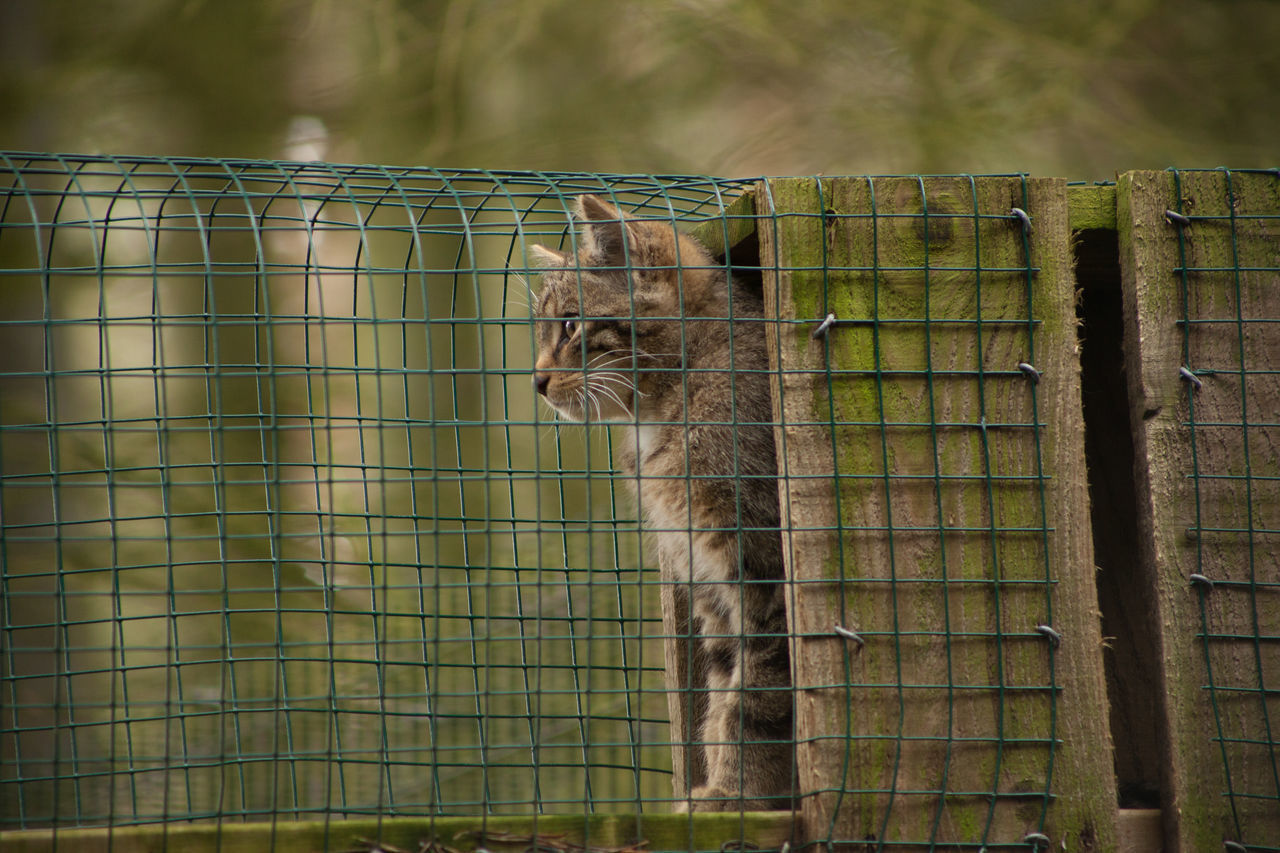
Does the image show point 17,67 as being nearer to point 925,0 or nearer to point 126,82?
A: point 126,82

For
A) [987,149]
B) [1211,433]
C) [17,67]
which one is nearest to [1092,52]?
[987,149]

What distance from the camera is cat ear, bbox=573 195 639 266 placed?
11.4 feet

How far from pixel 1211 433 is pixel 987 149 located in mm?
4353

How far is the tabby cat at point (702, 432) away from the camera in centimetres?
320

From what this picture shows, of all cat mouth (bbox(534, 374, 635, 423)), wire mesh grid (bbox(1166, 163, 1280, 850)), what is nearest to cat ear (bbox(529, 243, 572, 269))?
cat mouth (bbox(534, 374, 635, 423))

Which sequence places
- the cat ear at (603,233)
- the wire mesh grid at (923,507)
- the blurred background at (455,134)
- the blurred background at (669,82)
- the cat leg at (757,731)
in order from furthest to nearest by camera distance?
the blurred background at (669,82) < the blurred background at (455,134) < the cat ear at (603,233) < the cat leg at (757,731) < the wire mesh grid at (923,507)

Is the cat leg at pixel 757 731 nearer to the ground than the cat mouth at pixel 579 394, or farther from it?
nearer to the ground

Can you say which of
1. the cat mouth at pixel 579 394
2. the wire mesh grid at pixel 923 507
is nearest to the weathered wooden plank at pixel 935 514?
the wire mesh grid at pixel 923 507

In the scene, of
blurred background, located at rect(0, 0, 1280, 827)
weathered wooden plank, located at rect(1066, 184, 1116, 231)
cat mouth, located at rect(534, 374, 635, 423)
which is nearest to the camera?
weathered wooden plank, located at rect(1066, 184, 1116, 231)

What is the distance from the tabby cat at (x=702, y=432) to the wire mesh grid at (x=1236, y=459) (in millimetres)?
1068

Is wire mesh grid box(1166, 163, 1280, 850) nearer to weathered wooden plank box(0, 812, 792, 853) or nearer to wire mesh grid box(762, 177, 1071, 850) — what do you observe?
wire mesh grid box(762, 177, 1071, 850)

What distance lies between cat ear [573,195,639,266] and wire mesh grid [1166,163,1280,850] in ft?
4.98

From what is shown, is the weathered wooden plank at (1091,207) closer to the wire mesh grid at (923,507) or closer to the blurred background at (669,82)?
the wire mesh grid at (923,507)

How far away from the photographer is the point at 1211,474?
113 inches
